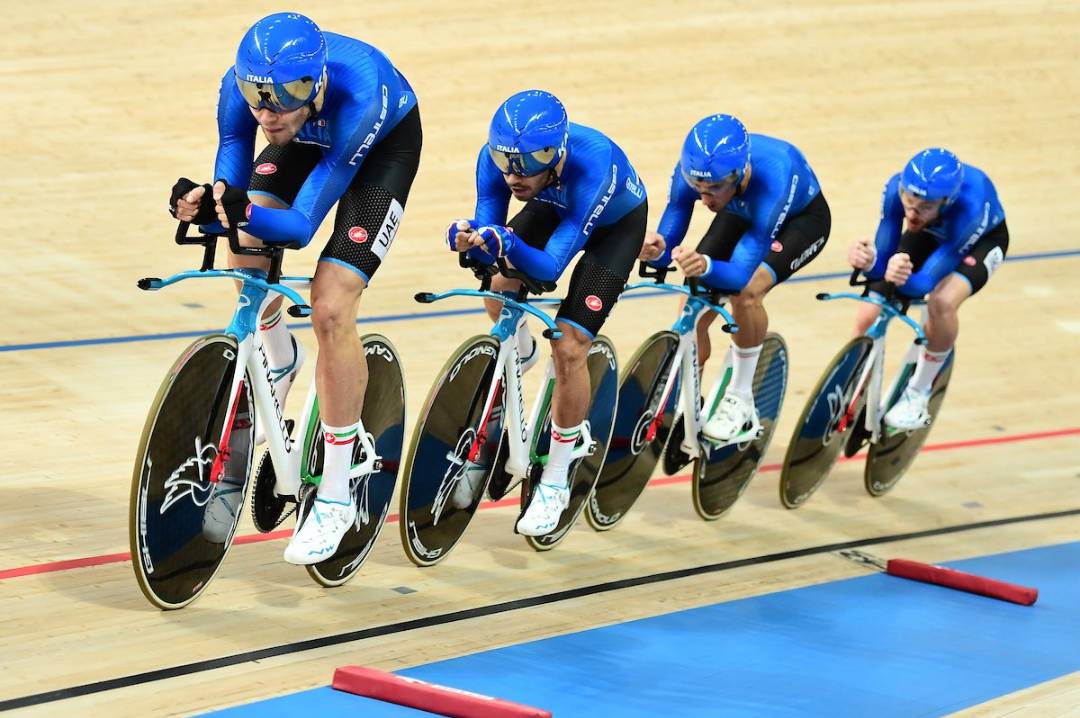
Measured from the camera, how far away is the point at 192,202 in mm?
3508

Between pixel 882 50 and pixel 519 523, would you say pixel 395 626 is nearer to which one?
pixel 519 523

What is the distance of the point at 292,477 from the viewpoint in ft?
13.3

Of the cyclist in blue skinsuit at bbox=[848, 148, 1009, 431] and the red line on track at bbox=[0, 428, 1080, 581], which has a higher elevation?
the cyclist in blue skinsuit at bbox=[848, 148, 1009, 431]

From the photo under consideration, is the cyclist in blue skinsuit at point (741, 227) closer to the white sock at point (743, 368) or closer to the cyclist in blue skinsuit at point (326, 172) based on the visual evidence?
the white sock at point (743, 368)

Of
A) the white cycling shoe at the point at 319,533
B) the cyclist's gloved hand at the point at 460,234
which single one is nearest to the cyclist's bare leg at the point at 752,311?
the cyclist's gloved hand at the point at 460,234

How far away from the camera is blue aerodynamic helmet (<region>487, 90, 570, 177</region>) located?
4223mm

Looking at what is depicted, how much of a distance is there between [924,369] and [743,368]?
2.91 feet

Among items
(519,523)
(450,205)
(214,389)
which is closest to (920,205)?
(519,523)

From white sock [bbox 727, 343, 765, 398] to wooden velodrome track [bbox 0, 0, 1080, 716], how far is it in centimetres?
46

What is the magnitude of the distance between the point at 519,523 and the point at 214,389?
117cm

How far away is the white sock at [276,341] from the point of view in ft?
13.8

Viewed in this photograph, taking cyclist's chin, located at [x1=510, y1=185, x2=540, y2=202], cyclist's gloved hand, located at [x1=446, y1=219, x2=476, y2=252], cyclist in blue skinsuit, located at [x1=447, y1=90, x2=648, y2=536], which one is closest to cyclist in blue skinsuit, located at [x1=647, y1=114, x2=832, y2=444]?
cyclist in blue skinsuit, located at [x1=447, y1=90, x2=648, y2=536]

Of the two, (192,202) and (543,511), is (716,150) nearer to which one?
(543,511)

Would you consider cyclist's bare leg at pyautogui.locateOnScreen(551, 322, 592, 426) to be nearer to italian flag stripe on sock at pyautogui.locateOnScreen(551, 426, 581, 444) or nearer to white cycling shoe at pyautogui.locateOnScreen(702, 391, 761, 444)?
italian flag stripe on sock at pyautogui.locateOnScreen(551, 426, 581, 444)
